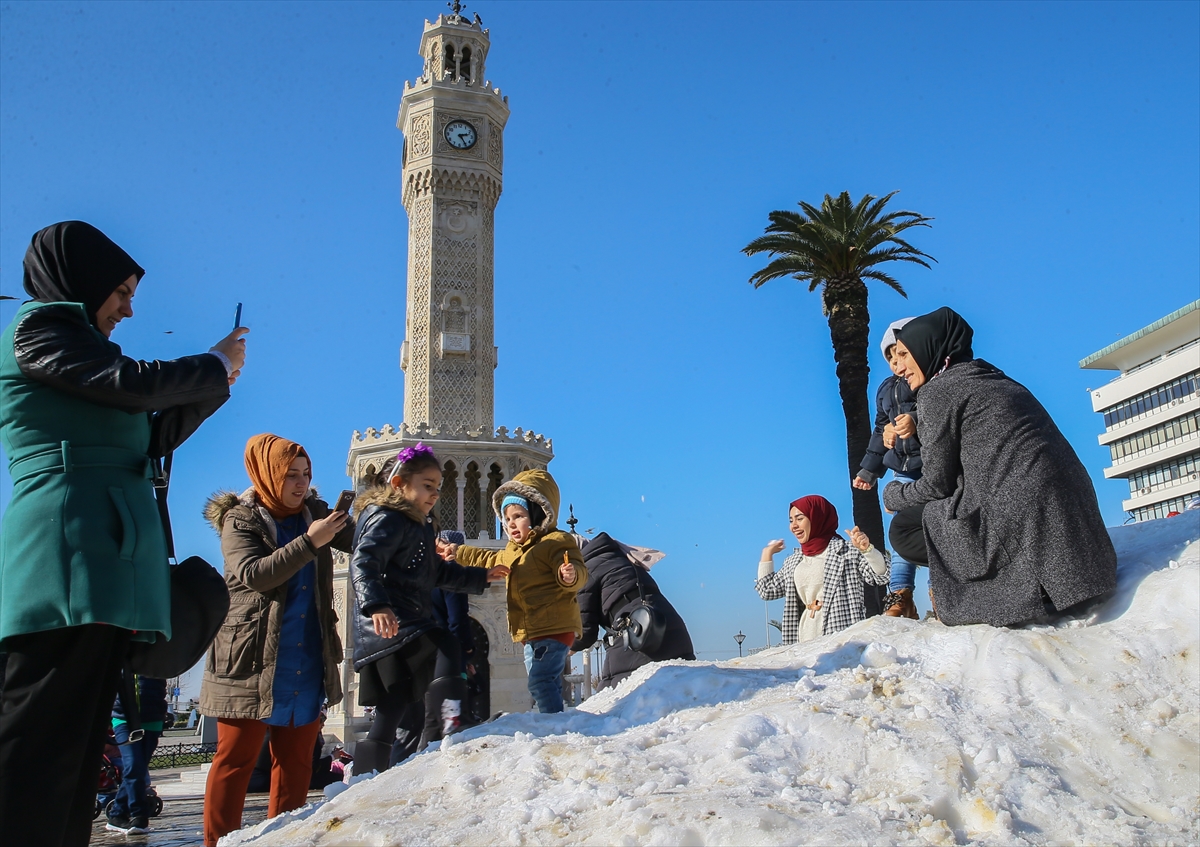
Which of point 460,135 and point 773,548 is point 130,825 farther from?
point 460,135

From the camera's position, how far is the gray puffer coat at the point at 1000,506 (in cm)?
417

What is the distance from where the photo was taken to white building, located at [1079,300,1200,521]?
57969mm

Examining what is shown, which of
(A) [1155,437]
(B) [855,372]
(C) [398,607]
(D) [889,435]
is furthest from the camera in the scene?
(A) [1155,437]

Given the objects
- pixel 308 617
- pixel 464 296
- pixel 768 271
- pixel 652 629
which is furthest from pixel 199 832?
pixel 464 296

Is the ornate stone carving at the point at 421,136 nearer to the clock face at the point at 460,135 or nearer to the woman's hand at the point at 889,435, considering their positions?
A: the clock face at the point at 460,135

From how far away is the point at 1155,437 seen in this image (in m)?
61.3

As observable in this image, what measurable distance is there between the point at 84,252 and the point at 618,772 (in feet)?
8.10

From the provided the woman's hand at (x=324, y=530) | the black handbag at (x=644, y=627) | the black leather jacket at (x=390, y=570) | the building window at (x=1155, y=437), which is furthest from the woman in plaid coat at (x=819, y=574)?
the building window at (x=1155, y=437)

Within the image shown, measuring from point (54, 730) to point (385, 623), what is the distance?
1821mm

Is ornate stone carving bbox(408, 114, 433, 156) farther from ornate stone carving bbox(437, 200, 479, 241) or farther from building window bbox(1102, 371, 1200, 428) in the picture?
building window bbox(1102, 371, 1200, 428)

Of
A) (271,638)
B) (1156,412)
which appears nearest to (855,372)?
(271,638)

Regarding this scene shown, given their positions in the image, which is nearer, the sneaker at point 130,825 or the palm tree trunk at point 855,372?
the sneaker at point 130,825

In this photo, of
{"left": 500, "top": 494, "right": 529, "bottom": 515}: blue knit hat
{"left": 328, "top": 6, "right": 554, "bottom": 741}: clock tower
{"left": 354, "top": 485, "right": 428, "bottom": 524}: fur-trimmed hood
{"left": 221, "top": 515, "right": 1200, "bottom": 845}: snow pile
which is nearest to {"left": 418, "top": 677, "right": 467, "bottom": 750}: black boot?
{"left": 354, "top": 485, "right": 428, "bottom": 524}: fur-trimmed hood

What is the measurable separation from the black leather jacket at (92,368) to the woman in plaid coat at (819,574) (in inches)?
176
